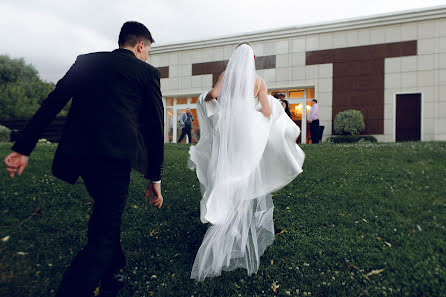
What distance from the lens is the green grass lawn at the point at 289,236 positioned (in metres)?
3.55

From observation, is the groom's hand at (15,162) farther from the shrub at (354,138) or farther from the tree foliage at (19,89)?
the tree foliage at (19,89)

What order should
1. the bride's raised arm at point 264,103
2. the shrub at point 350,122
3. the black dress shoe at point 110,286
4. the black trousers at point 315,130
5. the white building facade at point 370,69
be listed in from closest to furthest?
Answer: the black dress shoe at point 110,286 → the bride's raised arm at point 264,103 → the white building facade at point 370,69 → the shrub at point 350,122 → the black trousers at point 315,130

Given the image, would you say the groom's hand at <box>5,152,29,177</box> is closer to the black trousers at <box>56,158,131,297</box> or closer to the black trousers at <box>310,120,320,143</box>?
the black trousers at <box>56,158,131,297</box>

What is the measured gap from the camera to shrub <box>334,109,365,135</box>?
17.3 m

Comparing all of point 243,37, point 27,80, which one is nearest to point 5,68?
point 27,80

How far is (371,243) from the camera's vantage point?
425 cm

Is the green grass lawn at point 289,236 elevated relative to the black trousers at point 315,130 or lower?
lower

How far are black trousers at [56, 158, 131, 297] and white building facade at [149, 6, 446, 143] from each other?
1842 cm

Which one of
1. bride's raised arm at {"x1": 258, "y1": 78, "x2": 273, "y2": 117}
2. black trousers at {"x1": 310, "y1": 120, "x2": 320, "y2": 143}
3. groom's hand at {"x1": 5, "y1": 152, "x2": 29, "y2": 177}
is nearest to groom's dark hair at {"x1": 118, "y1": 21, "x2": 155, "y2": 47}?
groom's hand at {"x1": 5, "y1": 152, "x2": 29, "y2": 177}

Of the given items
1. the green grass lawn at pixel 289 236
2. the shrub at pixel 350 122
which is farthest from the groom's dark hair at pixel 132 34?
the shrub at pixel 350 122

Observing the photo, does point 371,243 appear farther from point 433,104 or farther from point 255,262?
point 433,104

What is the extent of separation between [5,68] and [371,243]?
183ft

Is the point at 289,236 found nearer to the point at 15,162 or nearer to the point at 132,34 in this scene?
the point at 132,34

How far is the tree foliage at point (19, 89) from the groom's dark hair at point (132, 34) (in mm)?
43061
